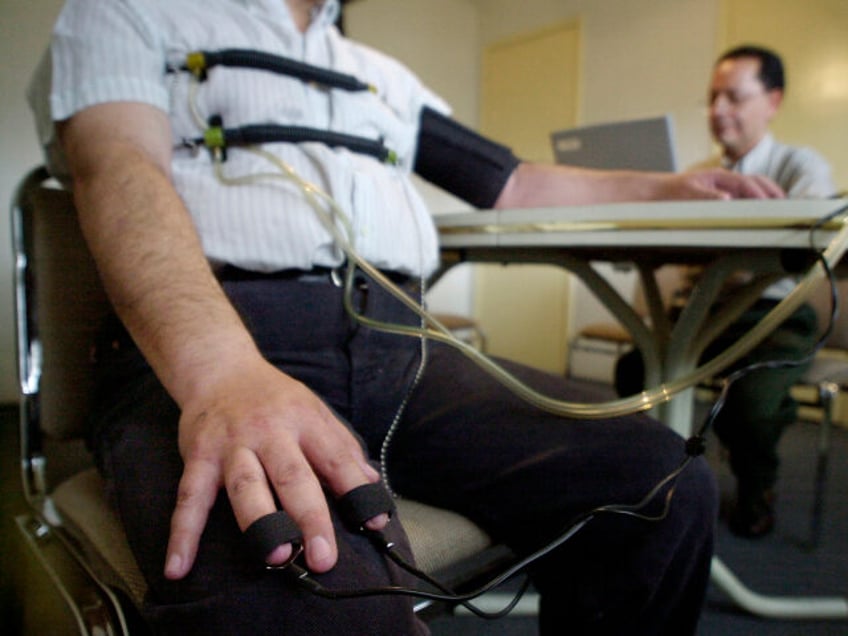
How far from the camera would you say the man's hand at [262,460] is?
30cm

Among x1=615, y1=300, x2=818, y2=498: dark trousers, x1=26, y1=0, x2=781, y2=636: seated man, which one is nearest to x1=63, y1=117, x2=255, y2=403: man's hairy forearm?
x1=26, y1=0, x2=781, y2=636: seated man

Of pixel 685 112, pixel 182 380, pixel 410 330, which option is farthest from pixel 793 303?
pixel 685 112

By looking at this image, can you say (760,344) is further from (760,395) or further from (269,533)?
(269,533)

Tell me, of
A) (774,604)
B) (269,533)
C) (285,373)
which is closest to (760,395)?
(774,604)

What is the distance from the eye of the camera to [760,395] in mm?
1334

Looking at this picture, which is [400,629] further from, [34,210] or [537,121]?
[537,121]

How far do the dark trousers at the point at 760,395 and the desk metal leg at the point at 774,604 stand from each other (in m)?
0.41

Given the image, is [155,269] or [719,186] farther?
[719,186]

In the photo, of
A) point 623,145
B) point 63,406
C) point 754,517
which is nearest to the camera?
point 63,406

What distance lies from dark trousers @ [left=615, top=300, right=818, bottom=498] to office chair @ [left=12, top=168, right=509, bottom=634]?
1045 millimetres

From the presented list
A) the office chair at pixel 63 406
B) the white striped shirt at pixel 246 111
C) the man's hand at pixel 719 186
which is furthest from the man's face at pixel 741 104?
the office chair at pixel 63 406

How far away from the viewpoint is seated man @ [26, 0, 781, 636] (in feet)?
1.02

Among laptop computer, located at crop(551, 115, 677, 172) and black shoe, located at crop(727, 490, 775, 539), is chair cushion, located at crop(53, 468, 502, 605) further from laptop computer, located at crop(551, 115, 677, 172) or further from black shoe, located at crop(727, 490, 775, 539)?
black shoe, located at crop(727, 490, 775, 539)

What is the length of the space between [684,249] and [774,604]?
2.52ft
